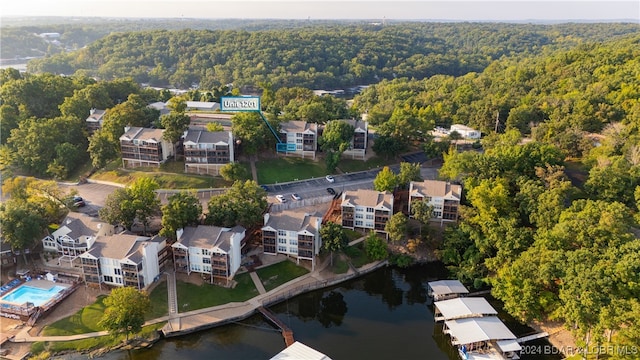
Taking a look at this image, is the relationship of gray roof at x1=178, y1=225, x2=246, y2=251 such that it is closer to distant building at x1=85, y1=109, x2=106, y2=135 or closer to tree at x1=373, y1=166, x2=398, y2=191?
tree at x1=373, y1=166, x2=398, y2=191

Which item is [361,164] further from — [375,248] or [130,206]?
[130,206]

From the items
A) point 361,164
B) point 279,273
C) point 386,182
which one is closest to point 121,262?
point 279,273

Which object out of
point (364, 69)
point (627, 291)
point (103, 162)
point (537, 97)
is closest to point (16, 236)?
point (103, 162)

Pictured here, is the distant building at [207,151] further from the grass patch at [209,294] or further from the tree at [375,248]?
the tree at [375,248]

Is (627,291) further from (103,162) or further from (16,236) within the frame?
(103,162)

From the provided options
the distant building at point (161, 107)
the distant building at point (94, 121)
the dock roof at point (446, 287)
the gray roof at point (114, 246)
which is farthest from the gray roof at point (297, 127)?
the dock roof at point (446, 287)

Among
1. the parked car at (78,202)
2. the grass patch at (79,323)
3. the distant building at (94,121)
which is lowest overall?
the grass patch at (79,323)
